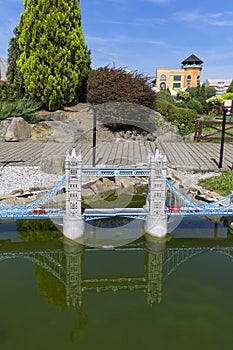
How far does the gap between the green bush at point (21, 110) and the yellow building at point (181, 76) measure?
4780 centimetres

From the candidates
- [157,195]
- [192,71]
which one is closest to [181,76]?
[192,71]

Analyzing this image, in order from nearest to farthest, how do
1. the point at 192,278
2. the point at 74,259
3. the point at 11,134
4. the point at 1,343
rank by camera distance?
the point at 1,343, the point at 192,278, the point at 74,259, the point at 11,134

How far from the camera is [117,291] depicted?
639 centimetres

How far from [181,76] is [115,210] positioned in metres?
61.2

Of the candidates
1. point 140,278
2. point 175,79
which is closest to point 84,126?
point 140,278

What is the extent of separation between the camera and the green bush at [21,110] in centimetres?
1881

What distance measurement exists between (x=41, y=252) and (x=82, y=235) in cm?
107

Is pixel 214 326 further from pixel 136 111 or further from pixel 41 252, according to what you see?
pixel 136 111

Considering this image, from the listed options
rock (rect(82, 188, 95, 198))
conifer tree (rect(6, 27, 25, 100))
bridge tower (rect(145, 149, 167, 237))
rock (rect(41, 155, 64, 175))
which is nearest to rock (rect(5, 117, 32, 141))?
conifer tree (rect(6, 27, 25, 100))

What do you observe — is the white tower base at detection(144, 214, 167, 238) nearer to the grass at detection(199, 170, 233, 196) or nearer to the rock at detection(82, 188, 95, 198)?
the rock at detection(82, 188, 95, 198)

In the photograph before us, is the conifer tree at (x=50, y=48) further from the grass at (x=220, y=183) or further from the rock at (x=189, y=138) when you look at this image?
the grass at (x=220, y=183)

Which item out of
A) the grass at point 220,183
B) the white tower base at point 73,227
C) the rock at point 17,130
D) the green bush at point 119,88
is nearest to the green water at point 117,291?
the white tower base at point 73,227

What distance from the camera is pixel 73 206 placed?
24.7ft

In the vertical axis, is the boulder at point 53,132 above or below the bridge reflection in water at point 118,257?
above
